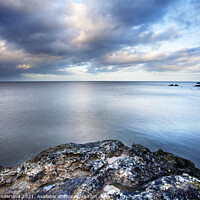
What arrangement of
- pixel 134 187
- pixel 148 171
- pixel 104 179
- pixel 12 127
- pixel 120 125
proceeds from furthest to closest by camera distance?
pixel 120 125 → pixel 12 127 → pixel 148 171 → pixel 104 179 → pixel 134 187

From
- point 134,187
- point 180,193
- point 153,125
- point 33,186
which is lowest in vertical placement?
point 153,125

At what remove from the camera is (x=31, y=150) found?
729cm

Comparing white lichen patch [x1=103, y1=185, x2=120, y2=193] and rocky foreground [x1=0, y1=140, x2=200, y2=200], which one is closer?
rocky foreground [x1=0, y1=140, x2=200, y2=200]

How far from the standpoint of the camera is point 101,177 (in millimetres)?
3639

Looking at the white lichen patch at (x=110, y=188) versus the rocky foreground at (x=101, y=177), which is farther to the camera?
the white lichen patch at (x=110, y=188)

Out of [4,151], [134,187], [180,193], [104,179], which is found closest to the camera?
[180,193]

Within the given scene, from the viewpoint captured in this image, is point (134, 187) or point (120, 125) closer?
point (134, 187)

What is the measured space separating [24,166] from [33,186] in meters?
1.00

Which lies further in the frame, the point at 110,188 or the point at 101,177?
the point at 101,177

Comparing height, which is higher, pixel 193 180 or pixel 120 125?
→ pixel 193 180

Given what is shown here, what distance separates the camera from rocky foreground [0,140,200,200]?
9.55ft

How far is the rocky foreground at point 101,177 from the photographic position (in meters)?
2.91

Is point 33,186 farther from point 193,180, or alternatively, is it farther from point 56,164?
point 193,180

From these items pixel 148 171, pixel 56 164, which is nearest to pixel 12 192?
pixel 56 164
